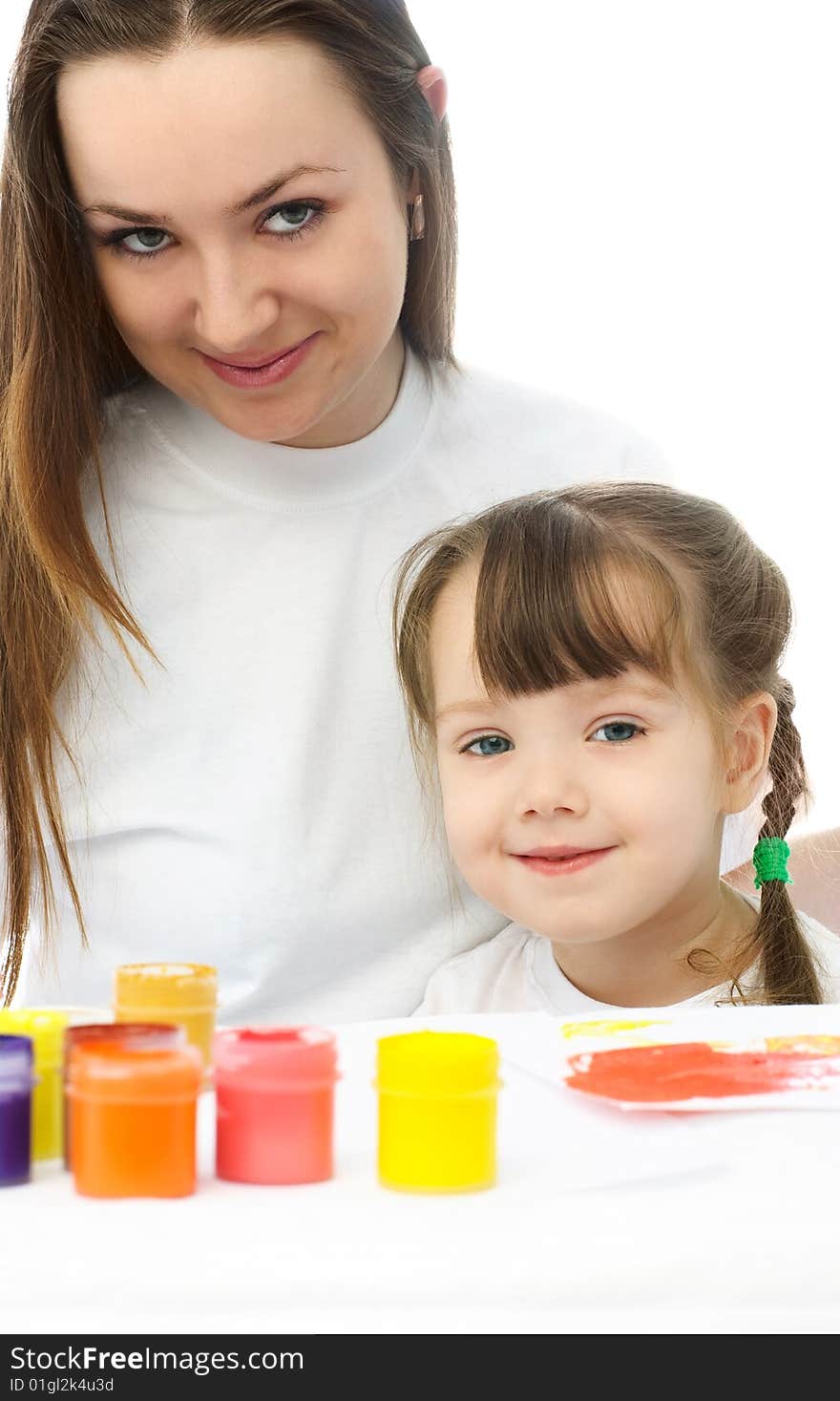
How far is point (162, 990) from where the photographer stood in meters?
0.85

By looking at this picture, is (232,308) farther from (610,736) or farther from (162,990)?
(162,990)

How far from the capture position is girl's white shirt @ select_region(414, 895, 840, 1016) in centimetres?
138

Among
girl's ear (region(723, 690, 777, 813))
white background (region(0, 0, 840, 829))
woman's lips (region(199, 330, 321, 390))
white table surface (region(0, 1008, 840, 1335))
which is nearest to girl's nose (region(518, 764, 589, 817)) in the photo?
girl's ear (region(723, 690, 777, 813))

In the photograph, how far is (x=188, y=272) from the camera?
1.27m

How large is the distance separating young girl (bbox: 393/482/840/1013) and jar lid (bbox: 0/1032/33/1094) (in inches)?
22.7

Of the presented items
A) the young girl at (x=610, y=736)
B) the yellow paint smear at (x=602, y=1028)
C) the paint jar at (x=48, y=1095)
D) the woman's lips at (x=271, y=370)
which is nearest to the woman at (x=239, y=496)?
the woman's lips at (x=271, y=370)

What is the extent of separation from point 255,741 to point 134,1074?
0.81 m

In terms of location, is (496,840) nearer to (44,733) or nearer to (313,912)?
(313,912)

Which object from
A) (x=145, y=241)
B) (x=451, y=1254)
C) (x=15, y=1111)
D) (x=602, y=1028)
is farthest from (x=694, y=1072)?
(x=145, y=241)

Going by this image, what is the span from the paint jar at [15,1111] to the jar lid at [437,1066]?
6.0 inches

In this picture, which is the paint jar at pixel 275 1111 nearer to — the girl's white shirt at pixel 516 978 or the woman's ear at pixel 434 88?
the girl's white shirt at pixel 516 978

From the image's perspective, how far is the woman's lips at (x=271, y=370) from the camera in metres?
1.34

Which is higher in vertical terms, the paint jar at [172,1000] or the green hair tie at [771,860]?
the green hair tie at [771,860]

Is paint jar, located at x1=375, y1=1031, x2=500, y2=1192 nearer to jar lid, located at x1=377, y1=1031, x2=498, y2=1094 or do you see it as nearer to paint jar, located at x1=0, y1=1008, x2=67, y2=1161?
jar lid, located at x1=377, y1=1031, x2=498, y2=1094
